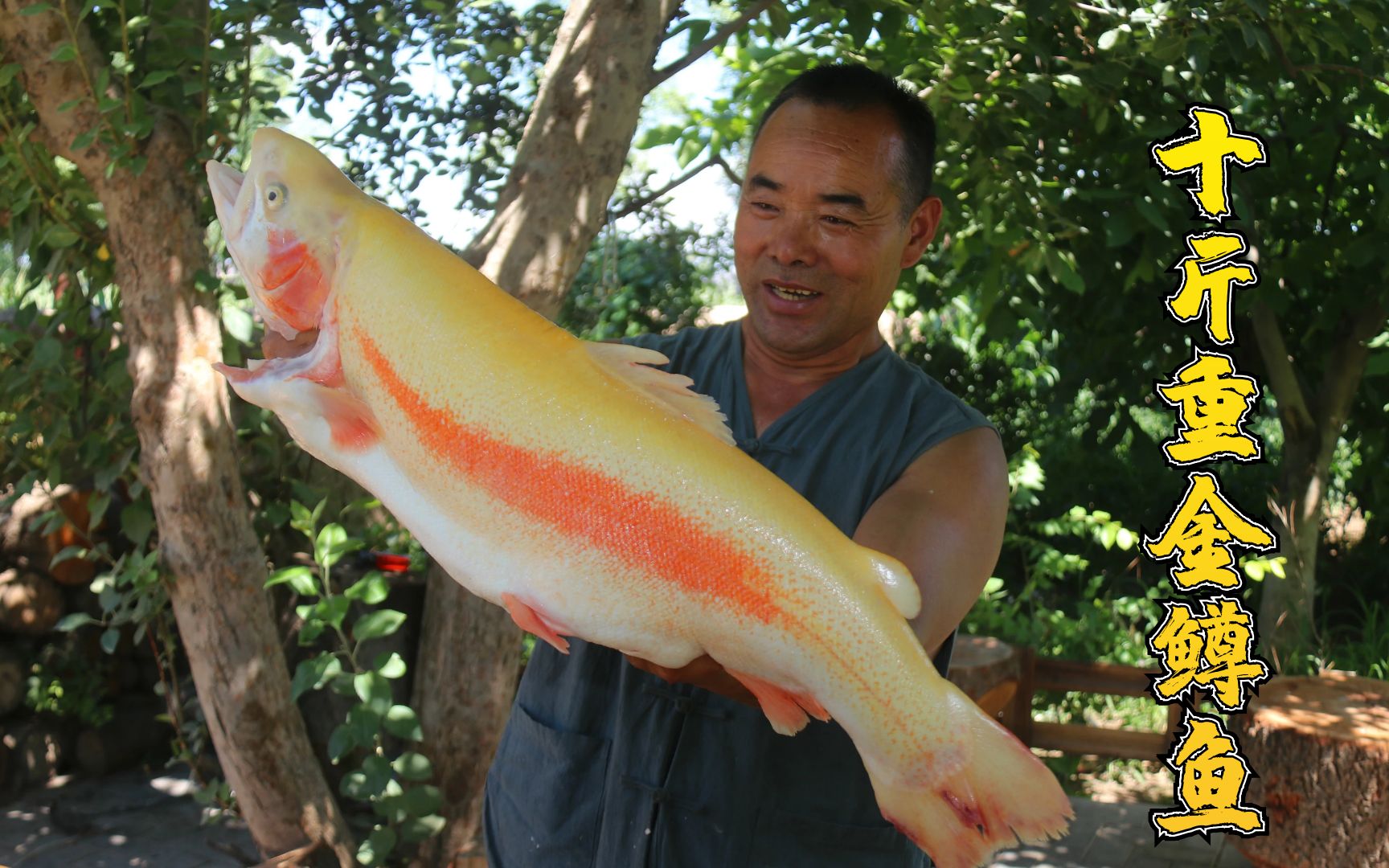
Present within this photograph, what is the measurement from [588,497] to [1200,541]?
5.26 metres

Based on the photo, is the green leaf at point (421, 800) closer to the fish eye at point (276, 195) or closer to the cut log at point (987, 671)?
the cut log at point (987, 671)

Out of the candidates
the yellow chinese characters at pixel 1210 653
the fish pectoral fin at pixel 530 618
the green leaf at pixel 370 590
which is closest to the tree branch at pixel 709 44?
the green leaf at pixel 370 590

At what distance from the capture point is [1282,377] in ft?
22.7

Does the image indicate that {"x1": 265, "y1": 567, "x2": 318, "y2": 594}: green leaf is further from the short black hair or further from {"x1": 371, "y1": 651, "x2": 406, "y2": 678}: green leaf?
the short black hair

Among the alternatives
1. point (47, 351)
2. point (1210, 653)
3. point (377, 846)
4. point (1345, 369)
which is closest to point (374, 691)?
point (377, 846)

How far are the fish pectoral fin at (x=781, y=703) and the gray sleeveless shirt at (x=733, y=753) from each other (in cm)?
48

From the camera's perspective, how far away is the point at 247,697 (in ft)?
12.3

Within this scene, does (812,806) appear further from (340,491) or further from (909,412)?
(340,491)

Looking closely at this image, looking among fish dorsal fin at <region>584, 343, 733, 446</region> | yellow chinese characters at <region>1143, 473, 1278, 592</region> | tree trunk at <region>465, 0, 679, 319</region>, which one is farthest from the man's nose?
yellow chinese characters at <region>1143, 473, 1278, 592</region>

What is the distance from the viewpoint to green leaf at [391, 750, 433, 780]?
3887mm

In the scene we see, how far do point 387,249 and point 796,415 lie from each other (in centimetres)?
81

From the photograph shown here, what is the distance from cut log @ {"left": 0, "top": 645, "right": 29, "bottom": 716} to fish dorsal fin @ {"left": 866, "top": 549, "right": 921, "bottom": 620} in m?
6.06

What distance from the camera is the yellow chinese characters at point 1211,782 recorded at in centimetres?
507

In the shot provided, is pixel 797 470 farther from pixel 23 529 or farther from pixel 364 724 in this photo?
pixel 23 529
